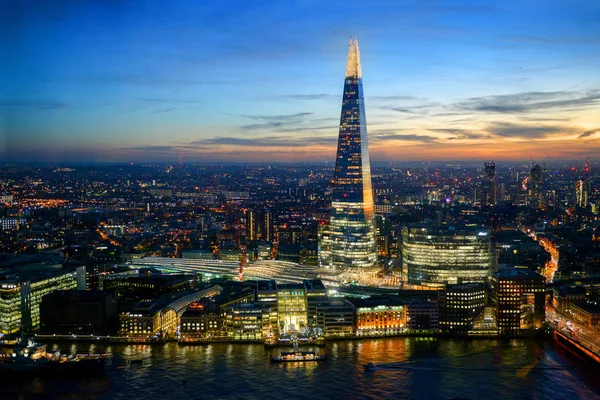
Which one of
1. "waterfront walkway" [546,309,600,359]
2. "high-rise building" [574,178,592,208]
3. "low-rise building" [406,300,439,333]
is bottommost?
"waterfront walkway" [546,309,600,359]

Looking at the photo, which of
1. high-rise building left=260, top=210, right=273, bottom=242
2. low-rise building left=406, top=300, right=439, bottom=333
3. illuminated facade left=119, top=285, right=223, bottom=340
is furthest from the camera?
high-rise building left=260, top=210, right=273, bottom=242

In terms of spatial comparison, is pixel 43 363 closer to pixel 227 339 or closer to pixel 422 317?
pixel 227 339

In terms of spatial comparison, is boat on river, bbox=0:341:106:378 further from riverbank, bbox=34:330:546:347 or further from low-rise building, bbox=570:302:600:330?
low-rise building, bbox=570:302:600:330

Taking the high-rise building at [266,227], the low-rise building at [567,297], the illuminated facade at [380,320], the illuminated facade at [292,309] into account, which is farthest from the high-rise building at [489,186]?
the illuminated facade at [292,309]

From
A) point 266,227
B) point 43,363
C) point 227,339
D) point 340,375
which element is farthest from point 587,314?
point 266,227

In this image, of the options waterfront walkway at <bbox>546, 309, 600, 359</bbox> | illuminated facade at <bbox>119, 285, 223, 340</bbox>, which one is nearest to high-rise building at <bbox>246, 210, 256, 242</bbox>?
illuminated facade at <bbox>119, 285, 223, 340</bbox>

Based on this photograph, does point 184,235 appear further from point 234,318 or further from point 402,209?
point 234,318

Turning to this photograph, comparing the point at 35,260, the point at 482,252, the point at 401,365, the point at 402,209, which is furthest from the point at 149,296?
the point at 402,209
